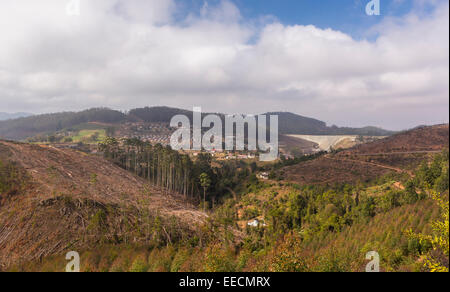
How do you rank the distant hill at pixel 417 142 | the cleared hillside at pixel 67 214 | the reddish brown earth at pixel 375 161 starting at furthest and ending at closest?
the distant hill at pixel 417 142
the reddish brown earth at pixel 375 161
the cleared hillside at pixel 67 214

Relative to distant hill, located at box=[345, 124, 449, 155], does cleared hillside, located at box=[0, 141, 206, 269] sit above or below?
below

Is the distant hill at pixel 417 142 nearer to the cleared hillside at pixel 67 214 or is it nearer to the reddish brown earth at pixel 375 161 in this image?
the reddish brown earth at pixel 375 161

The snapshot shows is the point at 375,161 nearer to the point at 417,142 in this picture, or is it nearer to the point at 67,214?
the point at 417,142

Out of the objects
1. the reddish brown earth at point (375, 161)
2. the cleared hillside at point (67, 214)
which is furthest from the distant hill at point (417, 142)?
the cleared hillside at point (67, 214)

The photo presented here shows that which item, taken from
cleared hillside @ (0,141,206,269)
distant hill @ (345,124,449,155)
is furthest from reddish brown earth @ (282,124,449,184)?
cleared hillside @ (0,141,206,269)

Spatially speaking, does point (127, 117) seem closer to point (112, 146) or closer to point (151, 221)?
point (112, 146)

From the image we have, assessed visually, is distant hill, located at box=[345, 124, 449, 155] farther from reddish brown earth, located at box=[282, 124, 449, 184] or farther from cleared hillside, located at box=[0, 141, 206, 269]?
cleared hillside, located at box=[0, 141, 206, 269]

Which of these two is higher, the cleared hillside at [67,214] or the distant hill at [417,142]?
the distant hill at [417,142]
